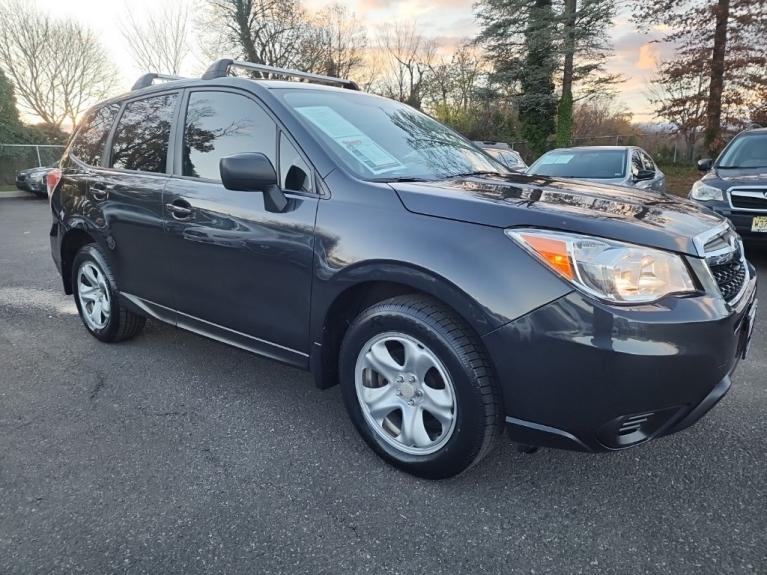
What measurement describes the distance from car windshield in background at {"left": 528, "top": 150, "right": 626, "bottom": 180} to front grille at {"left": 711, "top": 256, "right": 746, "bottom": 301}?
5.06 m

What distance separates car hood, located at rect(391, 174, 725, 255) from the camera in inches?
71.8

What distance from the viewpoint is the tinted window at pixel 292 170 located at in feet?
7.89

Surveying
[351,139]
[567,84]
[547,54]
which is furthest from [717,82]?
[351,139]

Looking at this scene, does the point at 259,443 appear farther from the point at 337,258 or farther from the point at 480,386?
the point at 480,386

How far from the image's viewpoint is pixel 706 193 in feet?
20.2

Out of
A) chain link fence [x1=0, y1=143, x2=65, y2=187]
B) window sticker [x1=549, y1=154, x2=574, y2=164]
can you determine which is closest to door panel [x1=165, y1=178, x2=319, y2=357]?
window sticker [x1=549, y1=154, x2=574, y2=164]

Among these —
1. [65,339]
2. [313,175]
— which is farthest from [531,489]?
[65,339]

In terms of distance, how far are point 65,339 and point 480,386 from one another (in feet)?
11.3

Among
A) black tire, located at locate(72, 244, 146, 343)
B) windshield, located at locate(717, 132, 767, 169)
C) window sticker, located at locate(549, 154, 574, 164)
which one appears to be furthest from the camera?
window sticker, located at locate(549, 154, 574, 164)

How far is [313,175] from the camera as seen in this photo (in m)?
2.37

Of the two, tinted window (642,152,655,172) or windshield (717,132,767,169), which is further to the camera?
tinted window (642,152,655,172)

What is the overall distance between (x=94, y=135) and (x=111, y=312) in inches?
50.7

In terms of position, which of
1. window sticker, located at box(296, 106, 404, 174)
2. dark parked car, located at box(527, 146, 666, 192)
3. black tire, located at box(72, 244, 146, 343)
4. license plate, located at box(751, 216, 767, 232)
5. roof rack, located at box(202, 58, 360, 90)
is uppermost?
roof rack, located at box(202, 58, 360, 90)

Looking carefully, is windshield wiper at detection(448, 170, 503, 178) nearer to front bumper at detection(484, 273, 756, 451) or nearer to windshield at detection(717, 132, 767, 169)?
front bumper at detection(484, 273, 756, 451)
